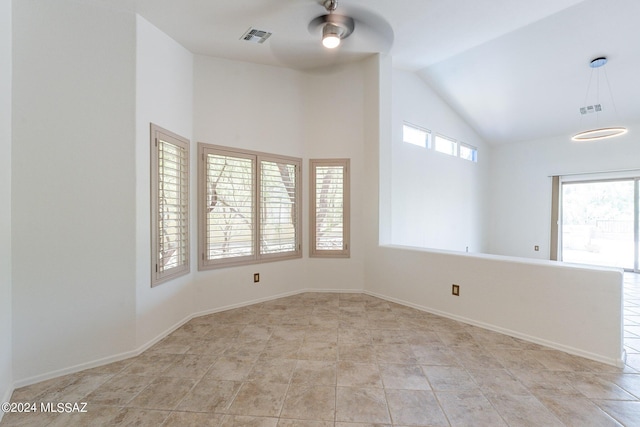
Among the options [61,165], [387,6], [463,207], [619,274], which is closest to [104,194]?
[61,165]

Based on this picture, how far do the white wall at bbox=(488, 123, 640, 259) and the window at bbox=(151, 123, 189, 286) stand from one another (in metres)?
7.38

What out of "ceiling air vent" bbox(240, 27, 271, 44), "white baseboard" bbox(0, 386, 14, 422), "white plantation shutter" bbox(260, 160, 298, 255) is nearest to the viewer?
"white baseboard" bbox(0, 386, 14, 422)

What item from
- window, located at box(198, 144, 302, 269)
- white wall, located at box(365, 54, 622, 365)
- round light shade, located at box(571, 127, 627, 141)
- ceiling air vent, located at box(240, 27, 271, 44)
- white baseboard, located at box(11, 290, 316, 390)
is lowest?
white baseboard, located at box(11, 290, 316, 390)

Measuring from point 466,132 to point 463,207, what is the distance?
1.78m

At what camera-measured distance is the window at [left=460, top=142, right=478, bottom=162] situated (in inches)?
251

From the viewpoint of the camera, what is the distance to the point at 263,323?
3.17 m

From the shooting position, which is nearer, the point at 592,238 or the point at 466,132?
the point at 592,238

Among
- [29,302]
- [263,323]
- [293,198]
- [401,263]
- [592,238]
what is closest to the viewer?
[29,302]

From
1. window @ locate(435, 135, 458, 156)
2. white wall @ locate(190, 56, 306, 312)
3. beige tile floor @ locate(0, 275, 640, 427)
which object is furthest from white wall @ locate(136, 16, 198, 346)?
window @ locate(435, 135, 458, 156)

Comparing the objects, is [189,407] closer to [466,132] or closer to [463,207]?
[463,207]

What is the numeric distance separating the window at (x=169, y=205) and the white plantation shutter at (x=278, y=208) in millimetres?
985

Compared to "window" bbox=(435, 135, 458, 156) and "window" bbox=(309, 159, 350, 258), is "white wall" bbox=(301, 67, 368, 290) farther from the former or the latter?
"window" bbox=(435, 135, 458, 156)

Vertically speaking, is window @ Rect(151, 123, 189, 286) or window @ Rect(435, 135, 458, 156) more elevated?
window @ Rect(435, 135, 458, 156)

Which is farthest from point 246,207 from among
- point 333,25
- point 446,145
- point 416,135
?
point 446,145
